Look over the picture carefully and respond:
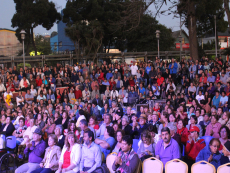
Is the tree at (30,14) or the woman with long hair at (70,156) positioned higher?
the tree at (30,14)

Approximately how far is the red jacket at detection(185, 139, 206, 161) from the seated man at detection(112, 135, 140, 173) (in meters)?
1.40

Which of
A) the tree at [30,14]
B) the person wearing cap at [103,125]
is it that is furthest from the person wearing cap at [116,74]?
the tree at [30,14]

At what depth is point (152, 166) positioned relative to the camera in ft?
13.8

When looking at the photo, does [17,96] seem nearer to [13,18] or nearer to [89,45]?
[89,45]

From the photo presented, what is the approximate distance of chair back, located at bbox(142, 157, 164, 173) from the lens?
164 inches

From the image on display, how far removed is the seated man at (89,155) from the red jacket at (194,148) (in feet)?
5.66

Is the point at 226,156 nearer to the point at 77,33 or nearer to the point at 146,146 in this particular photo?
the point at 146,146

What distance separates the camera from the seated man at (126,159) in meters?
3.93

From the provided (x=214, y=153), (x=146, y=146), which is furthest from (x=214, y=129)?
(x=146, y=146)

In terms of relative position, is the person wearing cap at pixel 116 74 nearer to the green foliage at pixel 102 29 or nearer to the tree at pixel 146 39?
the green foliage at pixel 102 29

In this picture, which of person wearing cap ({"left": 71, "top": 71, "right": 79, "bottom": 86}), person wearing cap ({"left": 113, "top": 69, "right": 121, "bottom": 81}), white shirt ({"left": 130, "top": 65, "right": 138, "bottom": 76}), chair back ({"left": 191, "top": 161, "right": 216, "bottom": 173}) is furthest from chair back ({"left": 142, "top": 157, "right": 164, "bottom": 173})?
white shirt ({"left": 130, "top": 65, "right": 138, "bottom": 76})

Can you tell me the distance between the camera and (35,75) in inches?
516

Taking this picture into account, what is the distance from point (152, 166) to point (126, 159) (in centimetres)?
49

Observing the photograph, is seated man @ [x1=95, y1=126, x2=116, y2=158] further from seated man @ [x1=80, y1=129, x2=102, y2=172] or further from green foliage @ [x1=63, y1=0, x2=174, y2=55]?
green foliage @ [x1=63, y1=0, x2=174, y2=55]
